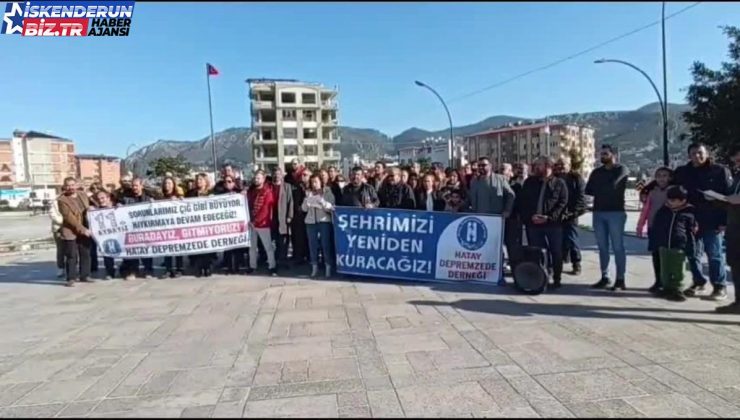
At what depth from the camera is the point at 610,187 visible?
5.96m

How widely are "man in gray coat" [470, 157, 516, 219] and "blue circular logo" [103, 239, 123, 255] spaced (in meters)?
6.34

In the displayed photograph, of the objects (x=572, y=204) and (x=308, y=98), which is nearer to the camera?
(x=572, y=204)

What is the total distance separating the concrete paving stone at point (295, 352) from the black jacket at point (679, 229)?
446 centimetres

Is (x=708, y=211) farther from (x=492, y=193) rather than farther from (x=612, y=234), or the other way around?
(x=492, y=193)

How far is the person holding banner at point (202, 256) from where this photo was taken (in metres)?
8.02

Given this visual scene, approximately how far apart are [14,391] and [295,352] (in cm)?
223

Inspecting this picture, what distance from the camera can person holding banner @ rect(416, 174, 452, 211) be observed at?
7438 millimetres

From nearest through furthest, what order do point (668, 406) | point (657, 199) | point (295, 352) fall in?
point (668, 406) < point (295, 352) < point (657, 199)

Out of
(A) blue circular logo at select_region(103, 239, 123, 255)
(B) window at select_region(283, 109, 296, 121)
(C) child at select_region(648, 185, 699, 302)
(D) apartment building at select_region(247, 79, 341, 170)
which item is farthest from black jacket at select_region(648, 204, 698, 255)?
(B) window at select_region(283, 109, 296, 121)

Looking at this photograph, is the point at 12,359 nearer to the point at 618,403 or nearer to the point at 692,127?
the point at 618,403

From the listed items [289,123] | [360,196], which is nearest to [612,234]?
[360,196]

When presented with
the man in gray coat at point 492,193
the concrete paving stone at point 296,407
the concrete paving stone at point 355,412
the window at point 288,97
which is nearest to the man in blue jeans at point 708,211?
the man in gray coat at point 492,193

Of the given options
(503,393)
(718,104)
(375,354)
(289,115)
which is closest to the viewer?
(503,393)

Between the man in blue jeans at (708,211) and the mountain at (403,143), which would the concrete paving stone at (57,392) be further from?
the mountain at (403,143)
